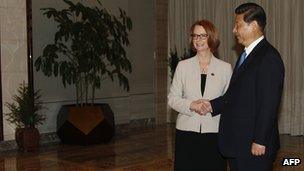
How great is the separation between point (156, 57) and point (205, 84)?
5.61m

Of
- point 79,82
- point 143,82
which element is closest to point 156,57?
point 143,82

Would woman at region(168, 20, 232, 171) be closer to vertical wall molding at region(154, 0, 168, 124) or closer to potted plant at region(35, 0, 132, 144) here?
potted plant at region(35, 0, 132, 144)

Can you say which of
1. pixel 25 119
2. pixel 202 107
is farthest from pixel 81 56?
pixel 202 107

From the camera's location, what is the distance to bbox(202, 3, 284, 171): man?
228cm

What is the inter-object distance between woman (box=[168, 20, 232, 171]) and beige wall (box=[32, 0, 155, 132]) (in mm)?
4013

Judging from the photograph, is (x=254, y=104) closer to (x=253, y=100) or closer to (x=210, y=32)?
(x=253, y=100)

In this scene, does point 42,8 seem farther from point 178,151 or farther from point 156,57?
point 178,151

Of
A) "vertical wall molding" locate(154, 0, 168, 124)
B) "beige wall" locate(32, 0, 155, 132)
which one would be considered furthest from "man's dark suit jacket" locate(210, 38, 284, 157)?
"vertical wall molding" locate(154, 0, 168, 124)

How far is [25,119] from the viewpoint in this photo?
588 cm

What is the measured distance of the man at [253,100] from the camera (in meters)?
2.28

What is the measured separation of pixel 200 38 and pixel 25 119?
3685 mm

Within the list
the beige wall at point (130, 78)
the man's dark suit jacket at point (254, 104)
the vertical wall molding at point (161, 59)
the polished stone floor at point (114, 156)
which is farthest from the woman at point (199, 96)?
the vertical wall molding at point (161, 59)

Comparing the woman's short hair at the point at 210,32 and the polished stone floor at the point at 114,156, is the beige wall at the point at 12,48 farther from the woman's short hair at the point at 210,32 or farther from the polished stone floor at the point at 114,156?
the woman's short hair at the point at 210,32

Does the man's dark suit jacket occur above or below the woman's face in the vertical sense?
below
